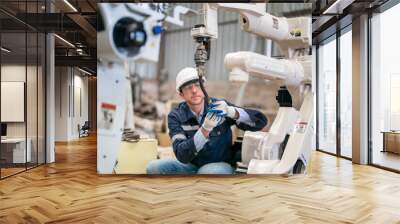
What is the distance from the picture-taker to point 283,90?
4996mm

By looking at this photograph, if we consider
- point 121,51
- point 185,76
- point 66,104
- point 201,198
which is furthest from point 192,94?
point 66,104

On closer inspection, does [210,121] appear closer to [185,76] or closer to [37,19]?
[185,76]

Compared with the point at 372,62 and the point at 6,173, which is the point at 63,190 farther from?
the point at 372,62

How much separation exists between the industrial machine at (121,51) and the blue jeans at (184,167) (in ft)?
1.67

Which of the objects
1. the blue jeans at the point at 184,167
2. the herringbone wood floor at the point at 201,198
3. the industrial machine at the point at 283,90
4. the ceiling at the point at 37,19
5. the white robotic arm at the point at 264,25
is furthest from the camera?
the ceiling at the point at 37,19

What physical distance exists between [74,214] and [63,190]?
115 centimetres

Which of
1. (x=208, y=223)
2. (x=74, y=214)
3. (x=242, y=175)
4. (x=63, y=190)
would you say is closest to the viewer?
(x=208, y=223)

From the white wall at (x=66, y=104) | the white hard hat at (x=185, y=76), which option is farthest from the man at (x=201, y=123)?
the white wall at (x=66, y=104)

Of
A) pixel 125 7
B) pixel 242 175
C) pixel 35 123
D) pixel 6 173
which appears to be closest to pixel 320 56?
pixel 242 175

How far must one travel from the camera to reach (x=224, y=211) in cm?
348

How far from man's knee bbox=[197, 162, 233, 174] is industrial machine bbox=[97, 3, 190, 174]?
1050mm

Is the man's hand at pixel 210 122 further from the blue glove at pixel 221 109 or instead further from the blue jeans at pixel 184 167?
the blue jeans at pixel 184 167

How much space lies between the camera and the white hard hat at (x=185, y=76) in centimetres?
492

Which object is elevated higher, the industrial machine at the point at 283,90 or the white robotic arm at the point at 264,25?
the white robotic arm at the point at 264,25
